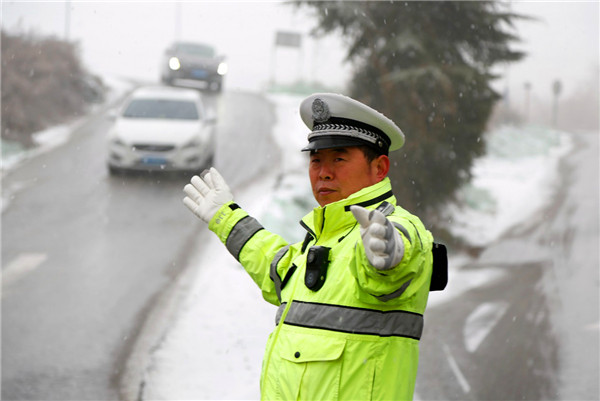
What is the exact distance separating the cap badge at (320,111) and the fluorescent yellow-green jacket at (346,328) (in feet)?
1.04

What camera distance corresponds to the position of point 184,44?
17.3 metres

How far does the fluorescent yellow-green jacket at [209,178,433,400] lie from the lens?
7.90 ft

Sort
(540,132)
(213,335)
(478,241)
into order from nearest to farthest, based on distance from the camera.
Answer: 1. (213,335)
2. (478,241)
3. (540,132)

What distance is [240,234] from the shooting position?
119 inches

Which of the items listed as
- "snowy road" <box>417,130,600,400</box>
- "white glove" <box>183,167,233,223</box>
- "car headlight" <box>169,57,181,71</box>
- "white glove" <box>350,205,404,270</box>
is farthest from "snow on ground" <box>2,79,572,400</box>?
"white glove" <box>350,205,404,270</box>

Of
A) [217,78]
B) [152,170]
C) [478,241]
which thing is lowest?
[478,241]

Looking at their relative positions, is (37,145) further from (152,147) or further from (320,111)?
(320,111)

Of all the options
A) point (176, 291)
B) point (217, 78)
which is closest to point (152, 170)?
point (176, 291)

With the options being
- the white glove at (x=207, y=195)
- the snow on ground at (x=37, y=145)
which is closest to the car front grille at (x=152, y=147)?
the snow on ground at (x=37, y=145)

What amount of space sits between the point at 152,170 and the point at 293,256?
32.6 feet

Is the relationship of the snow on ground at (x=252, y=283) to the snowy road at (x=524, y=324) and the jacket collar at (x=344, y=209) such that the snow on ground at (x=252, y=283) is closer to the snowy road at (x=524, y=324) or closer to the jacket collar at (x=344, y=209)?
the snowy road at (x=524, y=324)

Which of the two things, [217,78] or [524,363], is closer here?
[524,363]

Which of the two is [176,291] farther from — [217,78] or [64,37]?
[64,37]

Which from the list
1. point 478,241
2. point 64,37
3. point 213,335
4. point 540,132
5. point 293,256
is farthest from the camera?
point 540,132
